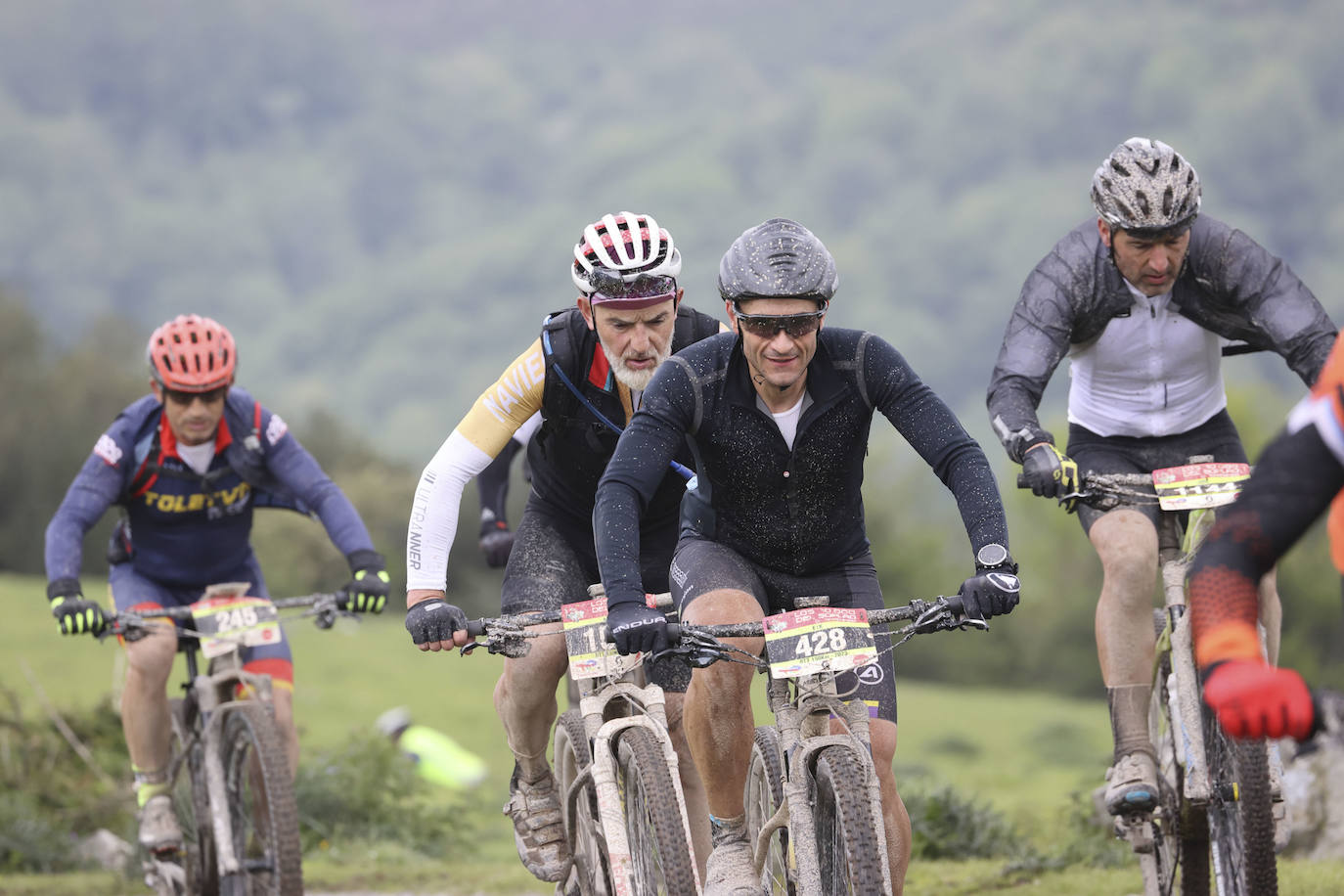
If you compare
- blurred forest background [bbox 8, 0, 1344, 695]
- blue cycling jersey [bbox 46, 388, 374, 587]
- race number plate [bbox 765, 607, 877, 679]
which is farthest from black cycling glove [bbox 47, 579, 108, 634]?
blurred forest background [bbox 8, 0, 1344, 695]

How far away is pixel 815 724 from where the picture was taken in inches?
184

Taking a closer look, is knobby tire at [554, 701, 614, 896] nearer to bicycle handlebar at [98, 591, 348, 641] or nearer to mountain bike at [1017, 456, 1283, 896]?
bicycle handlebar at [98, 591, 348, 641]

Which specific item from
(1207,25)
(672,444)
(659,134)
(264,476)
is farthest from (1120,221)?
(1207,25)

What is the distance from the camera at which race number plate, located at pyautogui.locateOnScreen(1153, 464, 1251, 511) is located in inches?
230

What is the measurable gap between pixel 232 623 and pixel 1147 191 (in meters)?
4.30

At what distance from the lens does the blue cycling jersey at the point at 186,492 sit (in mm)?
7738

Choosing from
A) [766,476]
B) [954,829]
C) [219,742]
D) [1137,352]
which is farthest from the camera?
[954,829]

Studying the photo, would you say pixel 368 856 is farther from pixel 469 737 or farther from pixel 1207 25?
pixel 1207 25

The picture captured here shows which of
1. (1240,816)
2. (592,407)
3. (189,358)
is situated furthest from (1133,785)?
(189,358)

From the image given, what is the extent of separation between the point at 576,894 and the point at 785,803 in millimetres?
1650

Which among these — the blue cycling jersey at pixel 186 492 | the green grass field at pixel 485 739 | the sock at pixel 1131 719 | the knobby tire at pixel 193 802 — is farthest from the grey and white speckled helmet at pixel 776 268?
the knobby tire at pixel 193 802

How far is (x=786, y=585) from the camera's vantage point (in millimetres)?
5242

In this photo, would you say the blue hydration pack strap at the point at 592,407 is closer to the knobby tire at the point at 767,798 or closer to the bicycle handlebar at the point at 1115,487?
the knobby tire at the point at 767,798

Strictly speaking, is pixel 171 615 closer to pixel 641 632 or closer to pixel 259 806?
pixel 259 806
